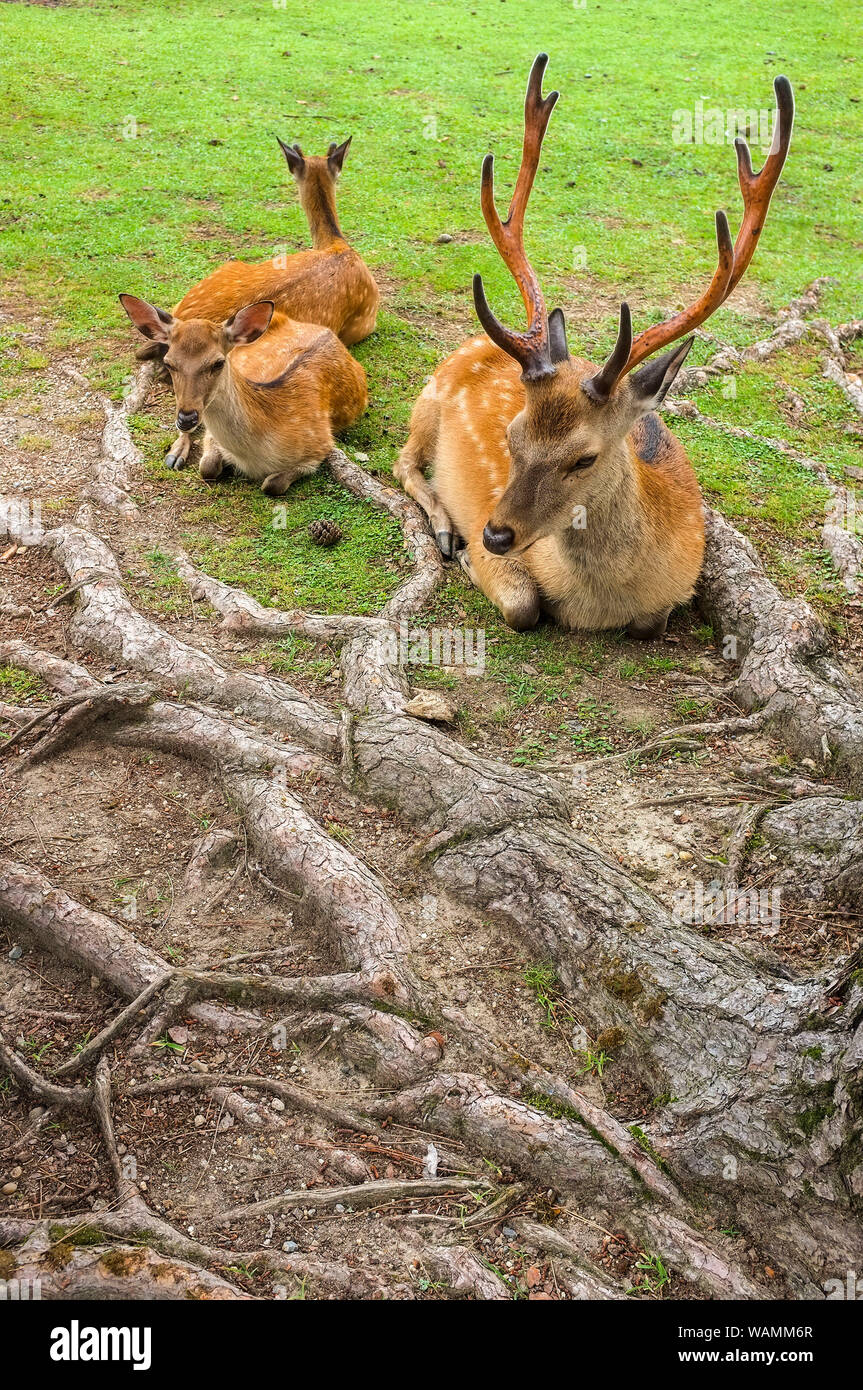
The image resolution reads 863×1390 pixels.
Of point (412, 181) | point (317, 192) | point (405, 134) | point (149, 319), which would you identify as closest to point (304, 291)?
point (317, 192)

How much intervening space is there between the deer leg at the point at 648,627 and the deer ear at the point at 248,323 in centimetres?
298

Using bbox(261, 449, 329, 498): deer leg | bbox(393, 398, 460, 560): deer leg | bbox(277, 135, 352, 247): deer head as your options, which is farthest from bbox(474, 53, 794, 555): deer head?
bbox(277, 135, 352, 247): deer head

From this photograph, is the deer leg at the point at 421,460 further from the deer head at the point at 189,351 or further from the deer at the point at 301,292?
the deer at the point at 301,292

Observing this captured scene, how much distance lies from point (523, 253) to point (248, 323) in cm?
224

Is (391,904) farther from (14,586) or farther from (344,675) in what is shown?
(14,586)

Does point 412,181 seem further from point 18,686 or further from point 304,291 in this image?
point 18,686


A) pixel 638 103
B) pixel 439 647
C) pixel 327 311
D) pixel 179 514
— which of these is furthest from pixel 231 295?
pixel 638 103

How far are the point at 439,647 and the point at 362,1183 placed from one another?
2.72 m

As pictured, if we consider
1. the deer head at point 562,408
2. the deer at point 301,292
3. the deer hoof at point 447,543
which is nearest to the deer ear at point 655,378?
the deer head at point 562,408

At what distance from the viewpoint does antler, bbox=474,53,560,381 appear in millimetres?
4609

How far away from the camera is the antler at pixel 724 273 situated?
4.24m

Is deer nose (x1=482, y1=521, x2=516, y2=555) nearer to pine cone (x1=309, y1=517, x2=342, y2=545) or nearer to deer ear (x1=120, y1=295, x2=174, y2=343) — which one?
pine cone (x1=309, y1=517, x2=342, y2=545)

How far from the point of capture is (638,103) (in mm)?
14117

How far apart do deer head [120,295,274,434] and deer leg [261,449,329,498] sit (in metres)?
0.54
